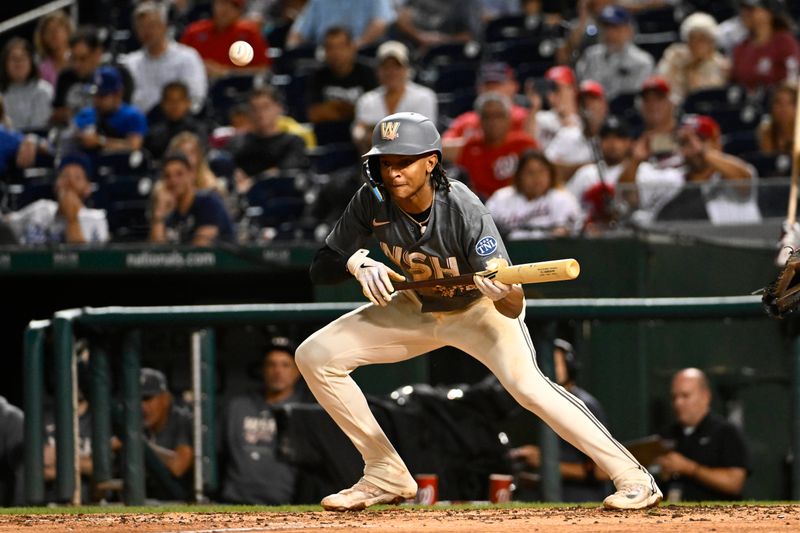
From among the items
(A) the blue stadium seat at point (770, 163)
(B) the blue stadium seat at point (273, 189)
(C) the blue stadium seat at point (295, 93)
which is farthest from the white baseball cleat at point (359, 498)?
(C) the blue stadium seat at point (295, 93)

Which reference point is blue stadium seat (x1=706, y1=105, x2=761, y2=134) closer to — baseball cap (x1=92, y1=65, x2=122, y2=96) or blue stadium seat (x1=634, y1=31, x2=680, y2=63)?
blue stadium seat (x1=634, y1=31, x2=680, y2=63)

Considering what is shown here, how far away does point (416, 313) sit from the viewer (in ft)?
18.0

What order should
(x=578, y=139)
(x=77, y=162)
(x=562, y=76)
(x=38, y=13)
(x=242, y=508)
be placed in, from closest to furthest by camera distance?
(x=242, y=508) < (x=77, y=162) < (x=578, y=139) < (x=562, y=76) < (x=38, y=13)

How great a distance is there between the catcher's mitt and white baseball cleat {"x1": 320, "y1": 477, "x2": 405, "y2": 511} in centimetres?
157

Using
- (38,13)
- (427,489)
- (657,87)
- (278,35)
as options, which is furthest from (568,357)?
(38,13)

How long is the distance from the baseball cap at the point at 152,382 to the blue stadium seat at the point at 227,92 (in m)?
4.66

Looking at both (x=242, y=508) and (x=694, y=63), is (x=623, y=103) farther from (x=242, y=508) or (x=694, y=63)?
(x=242, y=508)

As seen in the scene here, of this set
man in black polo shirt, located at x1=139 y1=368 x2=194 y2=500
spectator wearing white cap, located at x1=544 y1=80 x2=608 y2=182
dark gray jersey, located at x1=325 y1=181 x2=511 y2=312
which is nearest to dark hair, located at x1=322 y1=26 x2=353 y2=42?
spectator wearing white cap, located at x1=544 y1=80 x2=608 y2=182

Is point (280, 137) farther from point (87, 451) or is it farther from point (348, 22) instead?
point (87, 451)

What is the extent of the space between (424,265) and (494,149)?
4.20 metres

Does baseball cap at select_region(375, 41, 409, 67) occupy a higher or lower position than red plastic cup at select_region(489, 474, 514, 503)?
higher

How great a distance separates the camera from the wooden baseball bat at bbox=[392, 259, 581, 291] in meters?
4.82

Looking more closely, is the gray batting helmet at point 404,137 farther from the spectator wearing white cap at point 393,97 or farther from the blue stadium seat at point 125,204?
the spectator wearing white cap at point 393,97

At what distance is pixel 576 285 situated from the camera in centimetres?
800
